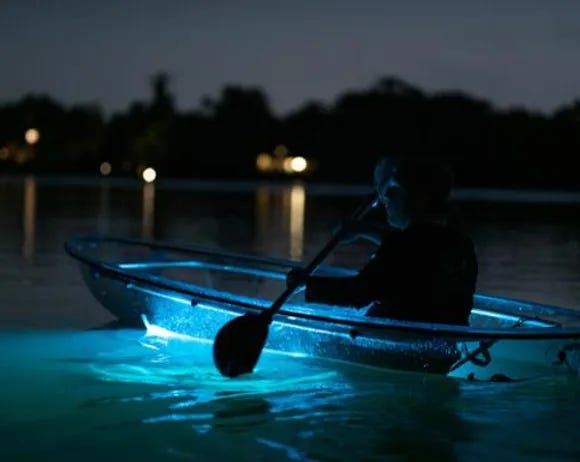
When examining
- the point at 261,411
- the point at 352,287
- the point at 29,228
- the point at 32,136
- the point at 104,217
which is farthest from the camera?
the point at 32,136

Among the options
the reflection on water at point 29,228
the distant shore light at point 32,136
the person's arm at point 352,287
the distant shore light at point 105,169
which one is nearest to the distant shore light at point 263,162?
the distant shore light at point 105,169

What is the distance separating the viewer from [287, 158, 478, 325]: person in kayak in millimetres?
6008

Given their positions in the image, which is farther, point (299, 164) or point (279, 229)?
point (299, 164)

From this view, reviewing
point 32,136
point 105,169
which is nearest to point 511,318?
point 105,169

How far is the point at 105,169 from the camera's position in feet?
247

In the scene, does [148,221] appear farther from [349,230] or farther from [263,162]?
[263,162]

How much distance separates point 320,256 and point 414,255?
88 cm

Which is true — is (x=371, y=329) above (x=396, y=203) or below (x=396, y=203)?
below

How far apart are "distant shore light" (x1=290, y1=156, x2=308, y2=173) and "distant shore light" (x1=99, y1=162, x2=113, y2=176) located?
12357 millimetres

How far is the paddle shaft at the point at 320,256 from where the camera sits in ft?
21.4

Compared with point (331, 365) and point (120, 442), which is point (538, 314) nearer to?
point (331, 365)

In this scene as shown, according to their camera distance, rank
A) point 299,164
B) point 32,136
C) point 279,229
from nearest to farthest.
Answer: point 279,229
point 299,164
point 32,136

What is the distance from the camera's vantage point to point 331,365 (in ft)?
22.5

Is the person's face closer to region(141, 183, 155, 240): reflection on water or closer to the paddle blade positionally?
the paddle blade
